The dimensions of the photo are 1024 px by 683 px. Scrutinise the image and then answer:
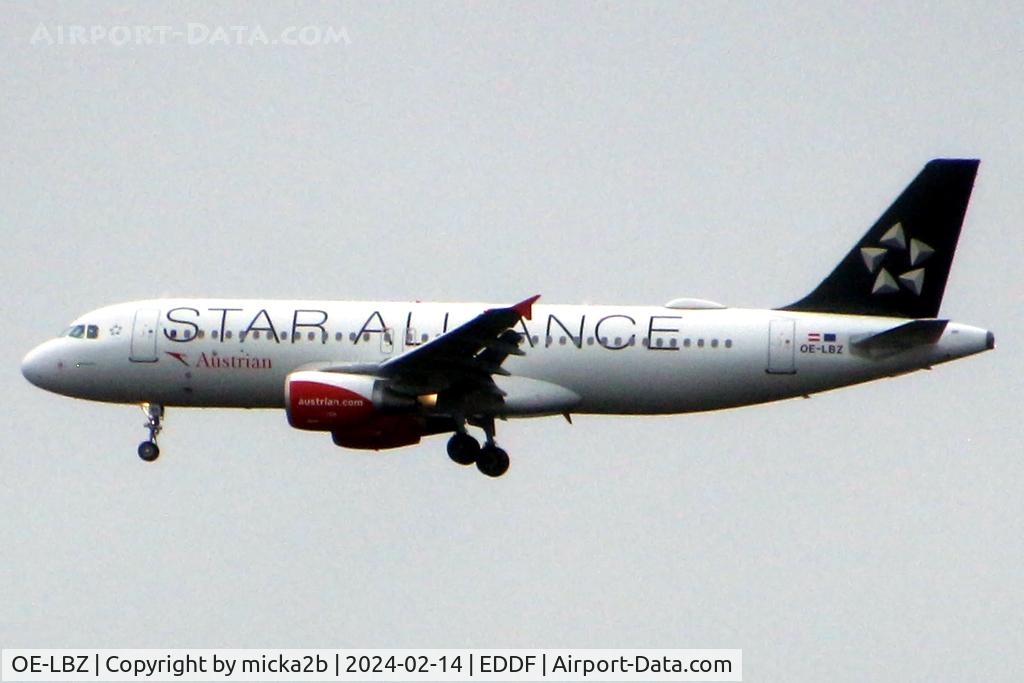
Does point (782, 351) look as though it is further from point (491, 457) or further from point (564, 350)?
point (491, 457)

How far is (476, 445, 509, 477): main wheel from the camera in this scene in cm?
5828

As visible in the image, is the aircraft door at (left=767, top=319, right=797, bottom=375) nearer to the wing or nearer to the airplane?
the airplane

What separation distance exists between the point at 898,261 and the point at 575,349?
8158mm

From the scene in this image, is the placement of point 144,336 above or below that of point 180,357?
above

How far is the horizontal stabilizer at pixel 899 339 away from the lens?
56.2 meters

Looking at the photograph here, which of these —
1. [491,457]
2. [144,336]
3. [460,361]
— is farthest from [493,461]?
[144,336]

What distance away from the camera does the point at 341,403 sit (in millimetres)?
56281

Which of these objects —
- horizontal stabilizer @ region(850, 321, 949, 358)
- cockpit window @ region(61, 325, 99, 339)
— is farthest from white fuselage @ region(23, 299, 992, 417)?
cockpit window @ region(61, 325, 99, 339)

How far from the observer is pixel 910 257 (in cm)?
5834

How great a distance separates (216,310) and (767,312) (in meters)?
13.5

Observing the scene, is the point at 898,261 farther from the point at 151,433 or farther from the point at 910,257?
the point at 151,433

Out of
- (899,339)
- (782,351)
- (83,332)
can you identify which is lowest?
(899,339)

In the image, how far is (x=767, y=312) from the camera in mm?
58406

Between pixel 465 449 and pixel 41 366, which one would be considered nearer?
pixel 465 449
